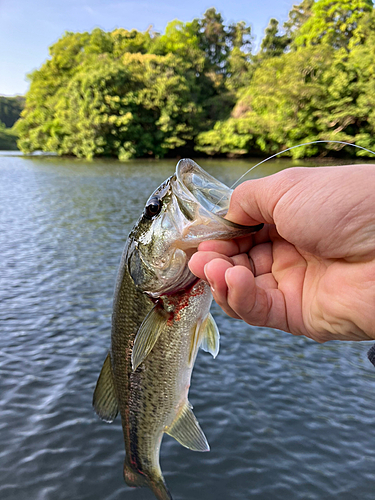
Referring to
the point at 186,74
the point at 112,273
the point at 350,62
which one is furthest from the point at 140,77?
the point at 112,273

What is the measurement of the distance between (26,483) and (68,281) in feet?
20.2

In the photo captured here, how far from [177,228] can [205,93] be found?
65.3m

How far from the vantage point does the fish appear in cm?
222

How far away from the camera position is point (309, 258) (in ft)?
7.54

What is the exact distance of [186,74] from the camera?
185 ft

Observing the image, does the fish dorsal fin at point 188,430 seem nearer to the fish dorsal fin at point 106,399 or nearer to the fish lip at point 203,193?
the fish dorsal fin at point 106,399

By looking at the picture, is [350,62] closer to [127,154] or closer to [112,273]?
[127,154]

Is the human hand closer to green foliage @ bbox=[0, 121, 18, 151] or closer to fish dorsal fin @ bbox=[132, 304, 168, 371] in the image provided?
fish dorsal fin @ bbox=[132, 304, 168, 371]

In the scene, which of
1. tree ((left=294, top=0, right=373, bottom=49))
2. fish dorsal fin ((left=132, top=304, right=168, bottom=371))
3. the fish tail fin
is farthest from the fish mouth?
tree ((left=294, top=0, right=373, bottom=49))

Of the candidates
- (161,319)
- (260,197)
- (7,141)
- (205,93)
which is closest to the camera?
(260,197)

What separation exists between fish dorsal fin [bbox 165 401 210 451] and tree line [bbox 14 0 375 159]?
4129 centimetres

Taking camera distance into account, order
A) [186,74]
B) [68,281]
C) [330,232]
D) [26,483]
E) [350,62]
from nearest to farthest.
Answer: [330,232]
[26,483]
[68,281]
[350,62]
[186,74]

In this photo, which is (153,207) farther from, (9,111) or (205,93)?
(9,111)

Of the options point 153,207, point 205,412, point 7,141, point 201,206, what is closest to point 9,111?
point 7,141
